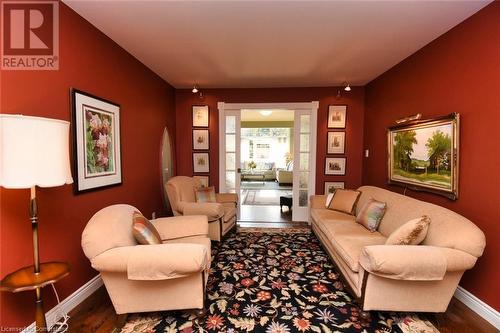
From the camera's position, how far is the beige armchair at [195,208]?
314cm

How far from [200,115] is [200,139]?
1.51 ft

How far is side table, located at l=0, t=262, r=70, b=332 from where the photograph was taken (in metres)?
1.33

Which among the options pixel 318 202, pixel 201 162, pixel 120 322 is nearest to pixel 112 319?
pixel 120 322

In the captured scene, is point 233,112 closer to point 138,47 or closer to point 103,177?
point 138,47

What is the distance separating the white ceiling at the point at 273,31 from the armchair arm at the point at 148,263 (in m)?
1.93

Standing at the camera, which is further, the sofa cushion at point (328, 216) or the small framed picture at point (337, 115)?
the small framed picture at point (337, 115)

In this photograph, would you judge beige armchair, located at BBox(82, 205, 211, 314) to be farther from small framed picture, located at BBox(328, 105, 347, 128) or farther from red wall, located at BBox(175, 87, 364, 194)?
small framed picture, located at BBox(328, 105, 347, 128)

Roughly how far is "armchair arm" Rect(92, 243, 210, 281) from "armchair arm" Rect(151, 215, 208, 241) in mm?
782

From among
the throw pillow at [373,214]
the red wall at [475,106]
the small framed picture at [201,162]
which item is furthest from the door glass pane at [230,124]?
the red wall at [475,106]

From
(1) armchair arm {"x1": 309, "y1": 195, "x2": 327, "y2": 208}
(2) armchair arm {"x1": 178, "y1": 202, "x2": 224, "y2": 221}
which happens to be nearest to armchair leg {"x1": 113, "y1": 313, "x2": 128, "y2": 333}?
(2) armchair arm {"x1": 178, "y1": 202, "x2": 224, "y2": 221}

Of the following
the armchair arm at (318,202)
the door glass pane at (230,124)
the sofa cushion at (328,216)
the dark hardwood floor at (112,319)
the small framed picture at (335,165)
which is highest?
the door glass pane at (230,124)

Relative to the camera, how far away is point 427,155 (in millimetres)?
2613

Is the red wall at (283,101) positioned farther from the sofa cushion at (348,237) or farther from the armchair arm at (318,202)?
the sofa cushion at (348,237)

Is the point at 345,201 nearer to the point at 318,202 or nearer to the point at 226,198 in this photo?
the point at 318,202
